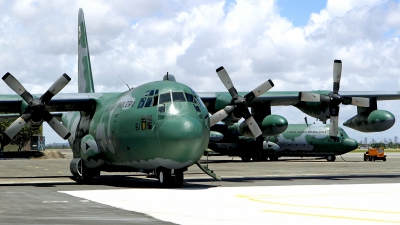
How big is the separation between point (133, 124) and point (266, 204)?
828 cm

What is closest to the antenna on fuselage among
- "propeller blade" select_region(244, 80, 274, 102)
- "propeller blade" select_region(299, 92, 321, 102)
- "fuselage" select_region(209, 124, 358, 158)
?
"propeller blade" select_region(244, 80, 274, 102)

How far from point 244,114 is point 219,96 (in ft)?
7.69

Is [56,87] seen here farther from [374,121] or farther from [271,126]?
[374,121]

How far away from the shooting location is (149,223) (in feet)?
37.7

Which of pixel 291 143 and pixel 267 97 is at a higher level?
pixel 267 97

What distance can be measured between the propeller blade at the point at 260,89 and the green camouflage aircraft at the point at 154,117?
45mm

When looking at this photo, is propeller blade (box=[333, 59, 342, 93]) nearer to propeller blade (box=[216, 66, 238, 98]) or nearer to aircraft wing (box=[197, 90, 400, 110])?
aircraft wing (box=[197, 90, 400, 110])

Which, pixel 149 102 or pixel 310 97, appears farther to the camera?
pixel 310 97

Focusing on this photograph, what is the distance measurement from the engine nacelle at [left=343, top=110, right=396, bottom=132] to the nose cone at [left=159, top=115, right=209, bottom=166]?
11312 millimetres

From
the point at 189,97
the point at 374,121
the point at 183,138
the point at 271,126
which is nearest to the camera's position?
the point at 183,138

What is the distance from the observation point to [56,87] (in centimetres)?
2484

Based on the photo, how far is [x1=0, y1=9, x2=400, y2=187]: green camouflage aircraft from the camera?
21031mm

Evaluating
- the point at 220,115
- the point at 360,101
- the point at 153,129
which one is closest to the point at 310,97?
the point at 360,101

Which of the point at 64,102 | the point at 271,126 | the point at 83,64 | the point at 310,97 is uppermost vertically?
the point at 83,64
